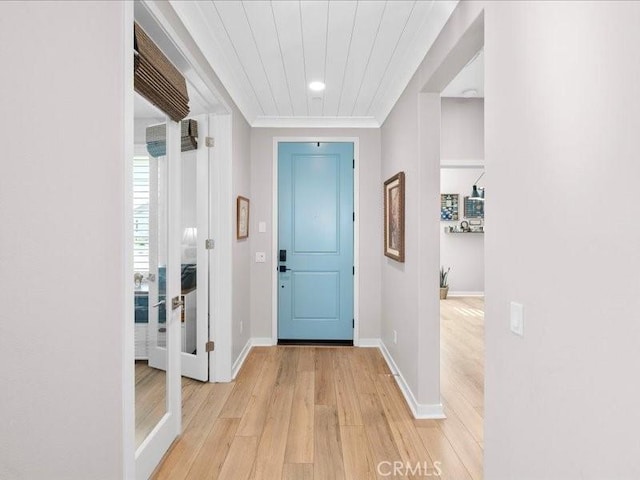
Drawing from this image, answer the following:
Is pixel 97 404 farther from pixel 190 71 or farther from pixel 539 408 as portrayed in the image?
pixel 190 71

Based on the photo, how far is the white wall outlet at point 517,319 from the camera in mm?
1269

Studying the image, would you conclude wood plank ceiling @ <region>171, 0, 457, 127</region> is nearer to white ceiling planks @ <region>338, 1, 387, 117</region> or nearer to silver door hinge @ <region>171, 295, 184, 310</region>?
white ceiling planks @ <region>338, 1, 387, 117</region>

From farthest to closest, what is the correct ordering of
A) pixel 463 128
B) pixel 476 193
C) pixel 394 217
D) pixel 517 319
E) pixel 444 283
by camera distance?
pixel 444 283 → pixel 476 193 → pixel 463 128 → pixel 394 217 → pixel 517 319

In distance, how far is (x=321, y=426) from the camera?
2.38m

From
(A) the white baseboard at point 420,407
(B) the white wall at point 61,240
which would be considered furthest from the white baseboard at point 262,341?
(B) the white wall at point 61,240

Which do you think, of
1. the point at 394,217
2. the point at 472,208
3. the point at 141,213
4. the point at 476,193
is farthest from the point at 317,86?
the point at 472,208

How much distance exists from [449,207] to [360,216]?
3.89 m

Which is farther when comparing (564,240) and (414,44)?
(414,44)

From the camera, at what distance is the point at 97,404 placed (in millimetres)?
1263

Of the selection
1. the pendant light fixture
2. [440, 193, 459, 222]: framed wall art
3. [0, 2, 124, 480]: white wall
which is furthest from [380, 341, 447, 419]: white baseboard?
[440, 193, 459, 222]: framed wall art

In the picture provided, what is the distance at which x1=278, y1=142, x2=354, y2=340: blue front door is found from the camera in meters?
4.16

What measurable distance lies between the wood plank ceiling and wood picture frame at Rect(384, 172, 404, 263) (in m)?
0.79

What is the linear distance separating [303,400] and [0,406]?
219 centimetres

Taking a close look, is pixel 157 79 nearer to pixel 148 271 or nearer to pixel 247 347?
pixel 148 271
